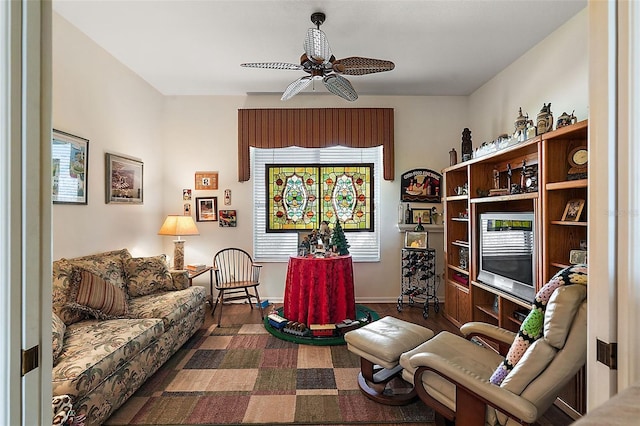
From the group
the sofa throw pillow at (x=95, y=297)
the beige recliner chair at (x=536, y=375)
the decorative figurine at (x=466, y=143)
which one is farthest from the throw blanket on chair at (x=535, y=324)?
the sofa throw pillow at (x=95, y=297)

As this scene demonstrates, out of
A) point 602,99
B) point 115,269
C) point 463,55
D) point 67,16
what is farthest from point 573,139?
point 67,16

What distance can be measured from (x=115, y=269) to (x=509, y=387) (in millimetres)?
3254

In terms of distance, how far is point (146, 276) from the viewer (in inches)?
133

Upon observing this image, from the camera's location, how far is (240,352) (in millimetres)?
3117

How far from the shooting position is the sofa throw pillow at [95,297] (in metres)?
2.56

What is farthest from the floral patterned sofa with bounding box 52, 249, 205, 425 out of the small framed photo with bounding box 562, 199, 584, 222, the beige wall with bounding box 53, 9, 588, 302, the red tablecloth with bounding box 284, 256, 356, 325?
the small framed photo with bounding box 562, 199, 584, 222

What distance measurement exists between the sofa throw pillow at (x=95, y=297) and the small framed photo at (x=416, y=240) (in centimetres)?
340

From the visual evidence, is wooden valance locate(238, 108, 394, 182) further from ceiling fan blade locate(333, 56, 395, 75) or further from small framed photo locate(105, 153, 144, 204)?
ceiling fan blade locate(333, 56, 395, 75)

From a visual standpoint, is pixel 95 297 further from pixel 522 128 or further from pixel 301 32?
pixel 522 128

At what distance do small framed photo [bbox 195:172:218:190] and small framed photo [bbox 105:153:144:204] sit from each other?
0.76 meters

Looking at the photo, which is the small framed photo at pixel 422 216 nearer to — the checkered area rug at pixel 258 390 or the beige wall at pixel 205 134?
the beige wall at pixel 205 134

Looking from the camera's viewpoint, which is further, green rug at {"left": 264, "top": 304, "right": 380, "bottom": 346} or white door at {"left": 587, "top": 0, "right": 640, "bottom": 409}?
green rug at {"left": 264, "top": 304, "right": 380, "bottom": 346}

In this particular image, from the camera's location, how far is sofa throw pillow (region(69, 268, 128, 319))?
256 centimetres

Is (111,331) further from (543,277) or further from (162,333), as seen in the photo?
(543,277)
